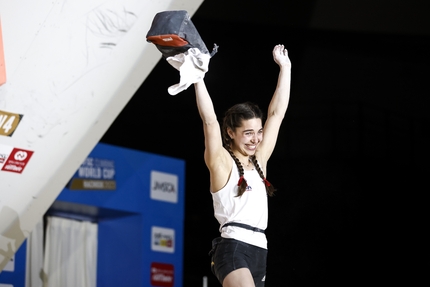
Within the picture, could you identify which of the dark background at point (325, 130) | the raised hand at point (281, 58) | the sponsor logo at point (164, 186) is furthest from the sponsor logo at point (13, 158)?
the dark background at point (325, 130)

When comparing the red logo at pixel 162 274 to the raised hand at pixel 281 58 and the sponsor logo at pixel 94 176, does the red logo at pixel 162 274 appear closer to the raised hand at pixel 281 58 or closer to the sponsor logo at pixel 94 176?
the sponsor logo at pixel 94 176

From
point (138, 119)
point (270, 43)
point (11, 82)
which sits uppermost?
point (270, 43)

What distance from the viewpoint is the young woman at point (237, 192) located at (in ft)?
→ 10.2

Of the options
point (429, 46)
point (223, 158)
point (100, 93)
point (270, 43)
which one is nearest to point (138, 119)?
point (270, 43)

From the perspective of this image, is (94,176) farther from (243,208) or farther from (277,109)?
(243,208)

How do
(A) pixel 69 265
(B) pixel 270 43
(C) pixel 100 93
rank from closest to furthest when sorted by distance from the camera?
(C) pixel 100 93, (A) pixel 69 265, (B) pixel 270 43

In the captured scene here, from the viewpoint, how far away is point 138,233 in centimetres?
642

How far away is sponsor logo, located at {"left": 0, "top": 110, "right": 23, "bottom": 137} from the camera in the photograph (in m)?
3.70

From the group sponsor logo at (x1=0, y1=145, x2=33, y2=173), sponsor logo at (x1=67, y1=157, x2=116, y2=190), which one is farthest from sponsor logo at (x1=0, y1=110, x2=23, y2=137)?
sponsor logo at (x1=67, y1=157, x2=116, y2=190)

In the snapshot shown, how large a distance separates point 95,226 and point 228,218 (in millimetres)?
3549

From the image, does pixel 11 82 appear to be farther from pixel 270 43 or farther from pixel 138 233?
pixel 270 43

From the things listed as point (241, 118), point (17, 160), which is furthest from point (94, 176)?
point (241, 118)

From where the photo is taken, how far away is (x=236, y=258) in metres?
3.12

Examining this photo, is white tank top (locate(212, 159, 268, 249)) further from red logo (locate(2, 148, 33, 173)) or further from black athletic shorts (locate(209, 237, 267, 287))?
red logo (locate(2, 148, 33, 173))
